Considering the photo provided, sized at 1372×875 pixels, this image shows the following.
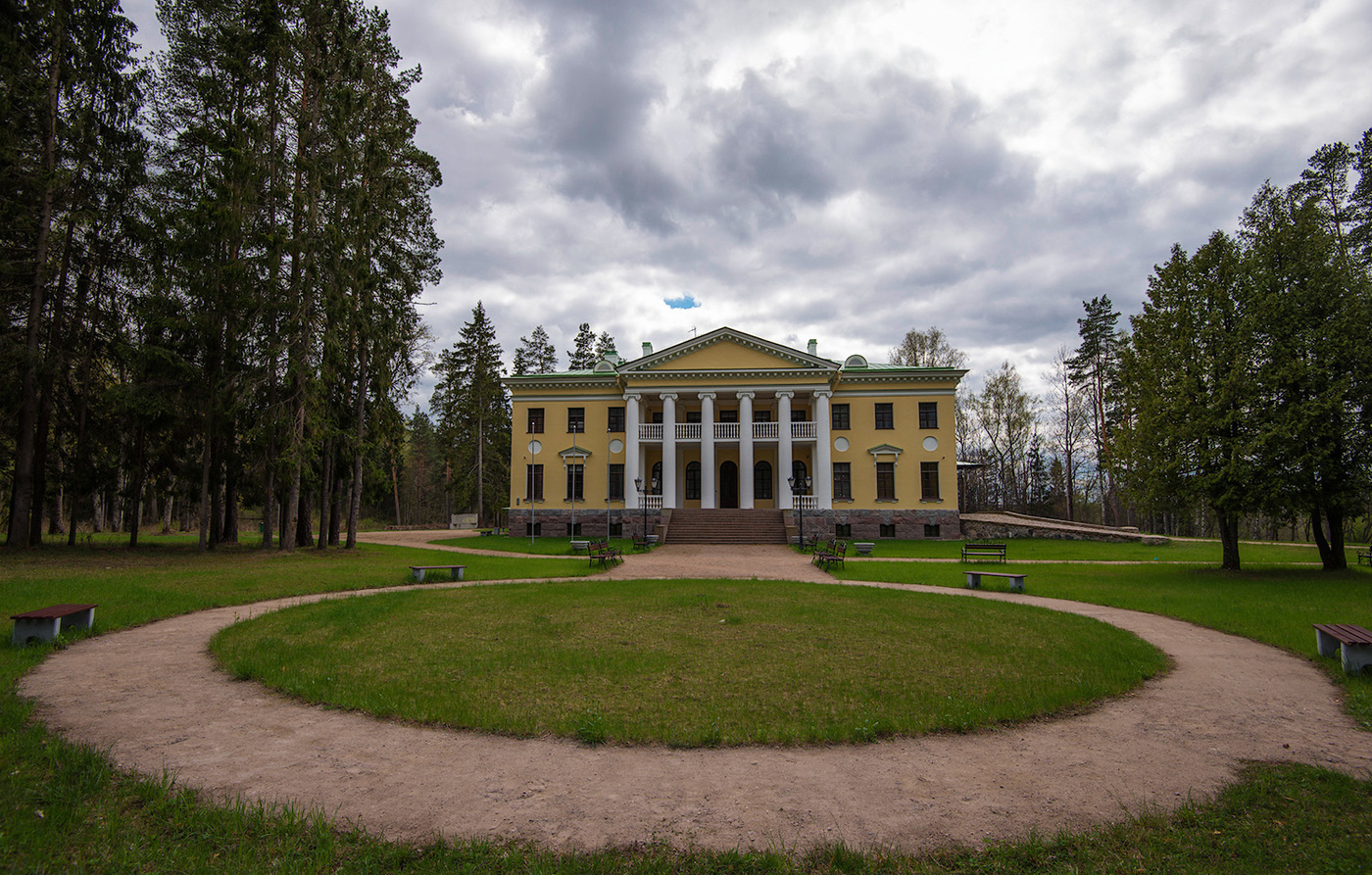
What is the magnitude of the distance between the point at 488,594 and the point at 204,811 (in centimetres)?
927

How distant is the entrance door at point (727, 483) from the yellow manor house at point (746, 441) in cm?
46

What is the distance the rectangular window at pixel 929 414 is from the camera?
35125 millimetres

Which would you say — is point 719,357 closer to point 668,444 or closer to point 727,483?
point 668,444

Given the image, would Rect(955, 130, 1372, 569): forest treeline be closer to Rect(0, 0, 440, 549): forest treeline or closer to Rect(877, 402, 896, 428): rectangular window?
Rect(877, 402, 896, 428): rectangular window

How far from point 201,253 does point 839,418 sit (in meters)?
29.6

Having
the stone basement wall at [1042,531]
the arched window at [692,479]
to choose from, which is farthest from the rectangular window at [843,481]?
the arched window at [692,479]

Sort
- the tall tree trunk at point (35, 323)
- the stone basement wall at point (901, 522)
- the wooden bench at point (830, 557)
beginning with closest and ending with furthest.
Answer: the tall tree trunk at point (35, 323)
the wooden bench at point (830, 557)
the stone basement wall at point (901, 522)

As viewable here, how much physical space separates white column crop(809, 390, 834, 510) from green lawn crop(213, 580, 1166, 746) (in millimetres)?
21570

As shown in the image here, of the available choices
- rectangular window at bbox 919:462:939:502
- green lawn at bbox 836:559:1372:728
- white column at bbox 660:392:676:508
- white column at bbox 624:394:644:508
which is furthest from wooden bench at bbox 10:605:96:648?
rectangular window at bbox 919:462:939:502

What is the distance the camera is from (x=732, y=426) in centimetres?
3556

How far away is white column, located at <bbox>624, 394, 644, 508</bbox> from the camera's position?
3416 cm

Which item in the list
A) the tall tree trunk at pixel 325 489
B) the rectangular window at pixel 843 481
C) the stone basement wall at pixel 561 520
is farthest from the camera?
the rectangular window at pixel 843 481

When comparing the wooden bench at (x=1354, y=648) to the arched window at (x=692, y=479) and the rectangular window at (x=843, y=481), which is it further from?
the arched window at (x=692, y=479)

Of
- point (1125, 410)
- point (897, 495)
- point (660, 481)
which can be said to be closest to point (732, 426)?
point (660, 481)
